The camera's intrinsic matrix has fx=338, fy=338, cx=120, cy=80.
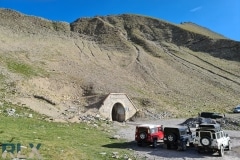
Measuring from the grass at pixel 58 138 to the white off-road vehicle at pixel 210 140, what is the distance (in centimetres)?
583

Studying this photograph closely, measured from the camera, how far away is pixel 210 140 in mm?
26688

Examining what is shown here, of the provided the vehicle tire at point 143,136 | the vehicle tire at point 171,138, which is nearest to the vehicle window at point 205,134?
the vehicle tire at point 171,138

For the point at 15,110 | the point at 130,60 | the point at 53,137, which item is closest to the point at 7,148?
the point at 53,137

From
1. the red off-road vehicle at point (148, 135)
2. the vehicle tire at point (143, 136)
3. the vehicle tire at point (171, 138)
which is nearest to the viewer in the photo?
the vehicle tire at point (171, 138)

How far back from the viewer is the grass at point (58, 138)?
21656 millimetres

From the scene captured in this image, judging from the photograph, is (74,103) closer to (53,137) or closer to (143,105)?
(143,105)

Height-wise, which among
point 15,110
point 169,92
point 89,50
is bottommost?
point 15,110

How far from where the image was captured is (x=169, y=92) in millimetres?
75125

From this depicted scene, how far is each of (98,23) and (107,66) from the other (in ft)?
158

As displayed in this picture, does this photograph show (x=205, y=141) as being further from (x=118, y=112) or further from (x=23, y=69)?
(x=23, y=69)

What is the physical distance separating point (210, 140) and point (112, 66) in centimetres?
5901

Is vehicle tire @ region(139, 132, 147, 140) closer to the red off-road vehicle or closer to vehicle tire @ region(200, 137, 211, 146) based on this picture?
the red off-road vehicle

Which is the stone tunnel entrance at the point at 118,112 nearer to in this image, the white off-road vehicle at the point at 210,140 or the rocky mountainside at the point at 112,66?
the rocky mountainside at the point at 112,66

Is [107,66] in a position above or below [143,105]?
above
